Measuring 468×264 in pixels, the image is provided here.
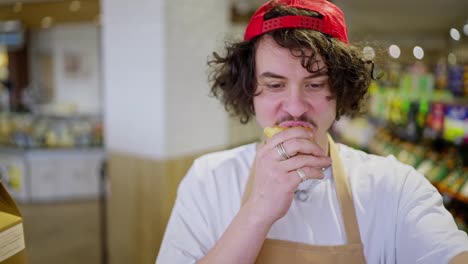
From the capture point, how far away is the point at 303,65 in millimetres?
1144

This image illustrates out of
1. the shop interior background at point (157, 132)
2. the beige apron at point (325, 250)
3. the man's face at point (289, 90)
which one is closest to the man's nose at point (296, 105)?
the man's face at point (289, 90)

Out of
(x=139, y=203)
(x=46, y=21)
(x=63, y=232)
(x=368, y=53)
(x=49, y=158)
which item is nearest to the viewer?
(x=368, y=53)

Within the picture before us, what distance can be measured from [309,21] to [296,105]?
0.75 ft

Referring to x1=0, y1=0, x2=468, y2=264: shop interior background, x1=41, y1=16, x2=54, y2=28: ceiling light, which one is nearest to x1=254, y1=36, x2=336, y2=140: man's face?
x1=0, y1=0, x2=468, y2=264: shop interior background

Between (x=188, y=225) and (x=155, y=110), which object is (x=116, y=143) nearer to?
(x=155, y=110)

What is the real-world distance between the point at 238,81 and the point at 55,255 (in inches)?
156

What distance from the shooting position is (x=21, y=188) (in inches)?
265

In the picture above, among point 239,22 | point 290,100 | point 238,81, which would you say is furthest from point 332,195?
point 239,22

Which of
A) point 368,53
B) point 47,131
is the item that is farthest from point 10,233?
point 47,131

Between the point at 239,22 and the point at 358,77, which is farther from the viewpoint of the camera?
the point at 239,22

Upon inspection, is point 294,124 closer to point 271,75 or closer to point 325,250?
point 271,75

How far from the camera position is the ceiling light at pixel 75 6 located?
7250mm

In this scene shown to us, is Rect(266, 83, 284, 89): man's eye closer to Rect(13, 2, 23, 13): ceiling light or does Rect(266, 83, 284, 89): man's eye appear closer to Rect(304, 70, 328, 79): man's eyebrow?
Rect(304, 70, 328, 79): man's eyebrow

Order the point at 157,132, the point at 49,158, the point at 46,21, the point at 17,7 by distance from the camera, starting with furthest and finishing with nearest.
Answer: the point at 46,21
the point at 17,7
the point at 49,158
the point at 157,132
